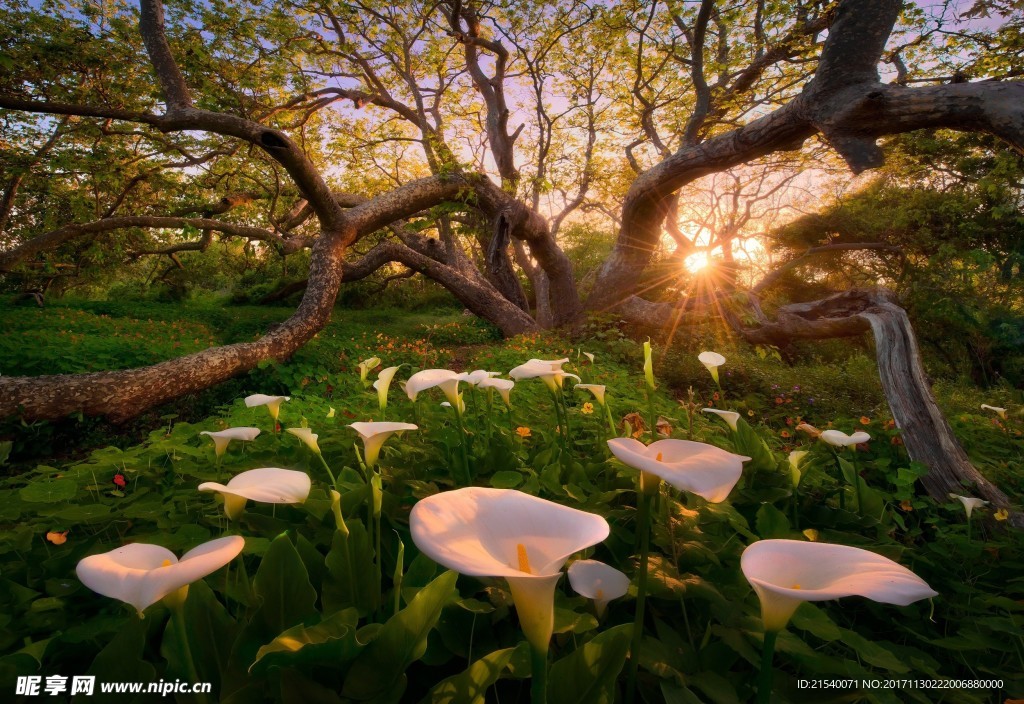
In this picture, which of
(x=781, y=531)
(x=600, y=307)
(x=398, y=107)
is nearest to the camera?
(x=781, y=531)

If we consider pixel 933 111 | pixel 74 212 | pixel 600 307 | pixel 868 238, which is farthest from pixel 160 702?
pixel 868 238

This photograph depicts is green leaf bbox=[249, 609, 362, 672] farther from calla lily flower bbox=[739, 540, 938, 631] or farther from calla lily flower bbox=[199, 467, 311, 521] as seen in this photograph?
calla lily flower bbox=[739, 540, 938, 631]

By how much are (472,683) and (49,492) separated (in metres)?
1.44

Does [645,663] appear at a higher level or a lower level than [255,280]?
lower

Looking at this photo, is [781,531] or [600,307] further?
[600,307]

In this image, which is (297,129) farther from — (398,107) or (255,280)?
(255,280)

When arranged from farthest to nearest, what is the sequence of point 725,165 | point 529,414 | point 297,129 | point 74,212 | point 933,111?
1. point 297,129
2. point 74,212
3. point 725,165
4. point 933,111
5. point 529,414

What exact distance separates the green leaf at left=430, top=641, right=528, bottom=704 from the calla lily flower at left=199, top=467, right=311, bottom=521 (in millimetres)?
386

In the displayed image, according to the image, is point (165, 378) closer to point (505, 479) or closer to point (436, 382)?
point (436, 382)

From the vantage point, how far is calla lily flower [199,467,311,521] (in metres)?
0.76

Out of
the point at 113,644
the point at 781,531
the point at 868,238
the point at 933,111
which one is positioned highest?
the point at 933,111

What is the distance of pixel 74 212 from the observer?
842 cm

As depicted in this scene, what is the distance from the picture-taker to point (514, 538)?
2.27 ft

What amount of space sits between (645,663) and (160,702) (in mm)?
867
